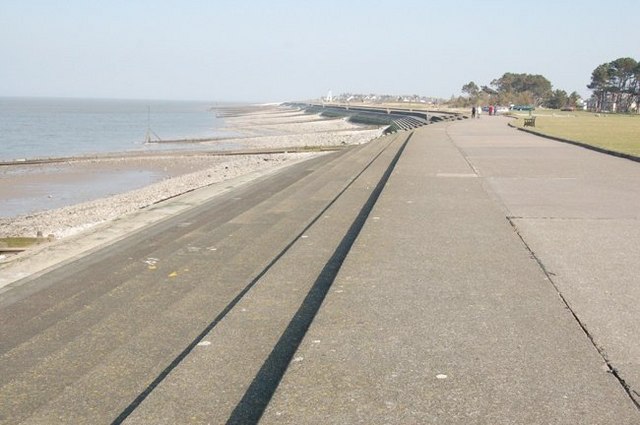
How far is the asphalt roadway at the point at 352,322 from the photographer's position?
3.65m

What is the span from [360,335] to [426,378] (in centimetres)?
78

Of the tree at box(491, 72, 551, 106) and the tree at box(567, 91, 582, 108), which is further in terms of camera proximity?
the tree at box(491, 72, 551, 106)

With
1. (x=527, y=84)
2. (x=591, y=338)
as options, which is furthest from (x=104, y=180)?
(x=527, y=84)

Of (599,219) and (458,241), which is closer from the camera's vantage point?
(458,241)

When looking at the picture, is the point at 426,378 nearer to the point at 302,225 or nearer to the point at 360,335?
the point at 360,335

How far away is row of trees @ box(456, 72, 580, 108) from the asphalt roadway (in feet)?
339

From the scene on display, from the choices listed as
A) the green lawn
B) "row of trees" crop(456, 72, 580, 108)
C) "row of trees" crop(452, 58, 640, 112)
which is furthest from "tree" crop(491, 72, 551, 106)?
the green lawn

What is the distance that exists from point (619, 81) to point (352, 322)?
129746mm

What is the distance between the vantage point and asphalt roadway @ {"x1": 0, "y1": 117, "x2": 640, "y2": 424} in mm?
3652

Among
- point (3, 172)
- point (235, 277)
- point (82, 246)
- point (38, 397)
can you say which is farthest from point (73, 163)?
point (38, 397)

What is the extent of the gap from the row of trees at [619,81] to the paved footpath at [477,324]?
116m

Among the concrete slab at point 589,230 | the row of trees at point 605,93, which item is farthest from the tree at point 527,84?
the concrete slab at point 589,230

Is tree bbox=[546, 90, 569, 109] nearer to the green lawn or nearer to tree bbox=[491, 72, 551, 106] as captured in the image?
tree bbox=[491, 72, 551, 106]

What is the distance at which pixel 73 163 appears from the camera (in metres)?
33.1
